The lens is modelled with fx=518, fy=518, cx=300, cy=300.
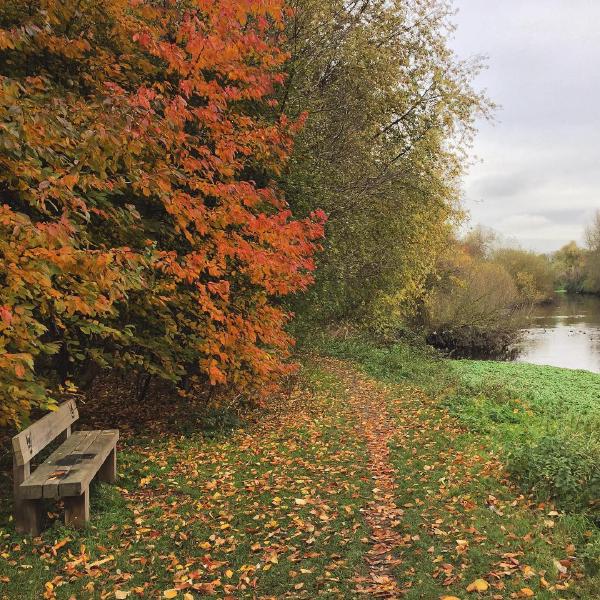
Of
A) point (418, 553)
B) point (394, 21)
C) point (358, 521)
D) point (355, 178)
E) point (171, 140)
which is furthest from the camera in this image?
point (394, 21)

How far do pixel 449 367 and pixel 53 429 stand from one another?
47.3 ft

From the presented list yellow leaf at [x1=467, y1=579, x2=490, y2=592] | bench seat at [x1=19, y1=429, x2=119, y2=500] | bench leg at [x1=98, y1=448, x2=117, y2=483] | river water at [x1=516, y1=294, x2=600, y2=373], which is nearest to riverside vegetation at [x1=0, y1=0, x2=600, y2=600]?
yellow leaf at [x1=467, y1=579, x2=490, y2=592]

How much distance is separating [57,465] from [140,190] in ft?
11.4

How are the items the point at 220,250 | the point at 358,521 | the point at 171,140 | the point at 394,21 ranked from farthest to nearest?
the point at 394,21 → the point at 220,250 → the point at 171,140 → the point at 358,521

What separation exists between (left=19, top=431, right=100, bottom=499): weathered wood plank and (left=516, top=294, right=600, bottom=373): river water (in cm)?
2300

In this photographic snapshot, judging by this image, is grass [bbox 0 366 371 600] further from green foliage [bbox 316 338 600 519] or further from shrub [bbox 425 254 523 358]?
shrub [bbox 425 254 523 358]

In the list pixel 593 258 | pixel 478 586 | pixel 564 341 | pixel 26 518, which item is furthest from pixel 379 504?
pixel 593 258

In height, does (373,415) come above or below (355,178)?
below

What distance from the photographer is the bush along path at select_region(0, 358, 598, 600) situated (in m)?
3.87

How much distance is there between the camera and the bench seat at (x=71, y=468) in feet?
14.2

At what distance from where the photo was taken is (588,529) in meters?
4.59

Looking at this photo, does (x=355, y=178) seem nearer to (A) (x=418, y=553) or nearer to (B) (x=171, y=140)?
(B) (x=171, y=140)

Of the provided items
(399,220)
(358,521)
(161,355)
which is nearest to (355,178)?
(399,220)

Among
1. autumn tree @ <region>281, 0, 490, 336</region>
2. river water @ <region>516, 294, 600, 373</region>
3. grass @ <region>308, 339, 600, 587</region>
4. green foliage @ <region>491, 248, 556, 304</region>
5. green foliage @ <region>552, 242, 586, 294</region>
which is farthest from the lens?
green foliage @ <region>552, 242, 586, 294</region>
